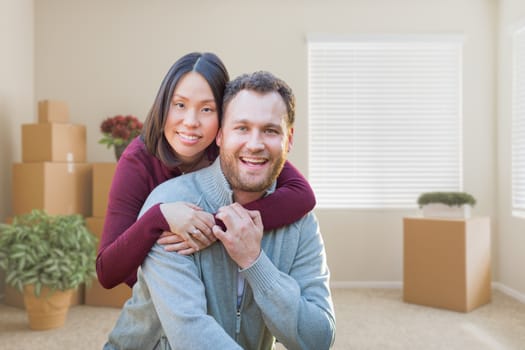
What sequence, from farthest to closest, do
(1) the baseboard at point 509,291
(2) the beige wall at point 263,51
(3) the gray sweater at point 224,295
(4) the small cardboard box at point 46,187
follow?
1. (2) the beige wall at point 263,51
2. (1) the baseboard at point 509,291
3. (4) the small cardboard box at point 46,187
4. (3) the gray sweater at point 224,295

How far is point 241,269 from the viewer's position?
113cm

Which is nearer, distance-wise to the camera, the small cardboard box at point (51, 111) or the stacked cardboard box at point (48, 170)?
the stacked cardboard box at point (48, 170)

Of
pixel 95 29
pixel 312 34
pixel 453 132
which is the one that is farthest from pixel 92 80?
pixel 453 132

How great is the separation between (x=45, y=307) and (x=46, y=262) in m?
0.34

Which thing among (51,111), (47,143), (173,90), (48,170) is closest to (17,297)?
(48,170)

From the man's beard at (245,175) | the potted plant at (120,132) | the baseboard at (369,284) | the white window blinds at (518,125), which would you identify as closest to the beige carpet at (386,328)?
the baseboard at (369,284)

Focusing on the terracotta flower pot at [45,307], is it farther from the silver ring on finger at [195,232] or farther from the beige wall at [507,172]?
the beige wall at [507,172]

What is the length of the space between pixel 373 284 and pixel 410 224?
2.91 feet

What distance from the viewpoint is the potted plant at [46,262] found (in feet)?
10.5

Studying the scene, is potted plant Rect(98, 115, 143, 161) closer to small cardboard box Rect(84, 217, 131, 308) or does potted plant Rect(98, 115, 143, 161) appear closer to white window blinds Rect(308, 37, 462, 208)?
small cardboard box Rect(84, 217, 131, 308)

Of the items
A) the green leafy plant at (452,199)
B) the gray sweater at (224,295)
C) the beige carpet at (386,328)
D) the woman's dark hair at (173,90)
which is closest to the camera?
the gray sweater at (224,295)

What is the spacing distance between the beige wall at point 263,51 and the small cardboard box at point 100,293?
0.94 metres

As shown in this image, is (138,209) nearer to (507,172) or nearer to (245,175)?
(245,175)

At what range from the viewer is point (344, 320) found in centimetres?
361
